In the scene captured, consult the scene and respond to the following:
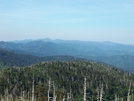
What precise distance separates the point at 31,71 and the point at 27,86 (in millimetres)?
31423

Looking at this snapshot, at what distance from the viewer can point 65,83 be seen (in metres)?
186

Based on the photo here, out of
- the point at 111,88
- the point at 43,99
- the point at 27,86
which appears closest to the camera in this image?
the point at 43,99

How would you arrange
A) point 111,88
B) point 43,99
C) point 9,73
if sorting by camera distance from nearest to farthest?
point 43,99 < point 9,73 < point 111,88

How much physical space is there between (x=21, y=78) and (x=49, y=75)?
91.5 feet

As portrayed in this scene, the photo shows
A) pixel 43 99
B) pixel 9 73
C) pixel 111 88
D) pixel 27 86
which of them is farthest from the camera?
pixel 111 88

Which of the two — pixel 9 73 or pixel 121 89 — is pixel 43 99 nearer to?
pixel 9 73

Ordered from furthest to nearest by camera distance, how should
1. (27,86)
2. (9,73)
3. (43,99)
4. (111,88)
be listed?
(111,88) → (9,73) → (27,86) → (43,99)

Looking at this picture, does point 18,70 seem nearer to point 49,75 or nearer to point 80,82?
point 49,75

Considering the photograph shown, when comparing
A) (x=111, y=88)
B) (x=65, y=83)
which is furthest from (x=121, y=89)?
(x=65, y=83)

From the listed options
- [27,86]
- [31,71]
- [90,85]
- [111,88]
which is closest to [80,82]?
[90,85]

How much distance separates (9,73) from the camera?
177m

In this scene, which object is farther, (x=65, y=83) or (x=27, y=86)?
(x=65, y=83)

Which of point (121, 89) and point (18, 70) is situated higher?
point (18, 70)

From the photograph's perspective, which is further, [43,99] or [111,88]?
[111,88]
